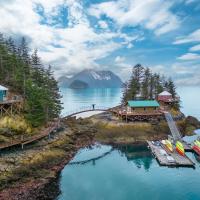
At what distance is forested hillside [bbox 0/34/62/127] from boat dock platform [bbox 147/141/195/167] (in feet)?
79.0

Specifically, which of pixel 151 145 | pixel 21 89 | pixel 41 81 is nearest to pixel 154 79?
pixel 151 145

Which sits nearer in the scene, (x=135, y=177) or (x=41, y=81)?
(x=135, y=177)

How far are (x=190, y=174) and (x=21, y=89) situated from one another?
39002 millimetres

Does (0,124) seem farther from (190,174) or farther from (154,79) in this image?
(154,79)

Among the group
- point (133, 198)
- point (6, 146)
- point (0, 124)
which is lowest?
point (133, 198)

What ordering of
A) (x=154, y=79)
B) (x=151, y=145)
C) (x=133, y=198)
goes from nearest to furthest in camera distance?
1. (x=133, y=198)
2. (x=151, y=145)
3. (x=154, y=79)

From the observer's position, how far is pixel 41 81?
5919 cm

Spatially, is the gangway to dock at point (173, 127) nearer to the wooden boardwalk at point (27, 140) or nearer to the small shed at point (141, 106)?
the small shed at point (141, 106)

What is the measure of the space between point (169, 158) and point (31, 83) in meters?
30.9

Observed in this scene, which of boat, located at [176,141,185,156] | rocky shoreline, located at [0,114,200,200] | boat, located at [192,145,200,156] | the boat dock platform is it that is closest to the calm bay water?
the boat dock platform

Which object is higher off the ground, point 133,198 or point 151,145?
point 151,145

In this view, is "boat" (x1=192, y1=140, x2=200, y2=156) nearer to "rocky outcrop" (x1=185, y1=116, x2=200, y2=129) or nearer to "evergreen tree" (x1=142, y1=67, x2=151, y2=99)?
"rocky outcrop" (x1=185, y1=116, x2=200, y2=129)

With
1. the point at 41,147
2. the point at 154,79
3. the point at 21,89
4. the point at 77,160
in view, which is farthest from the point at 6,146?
the point at 154,79

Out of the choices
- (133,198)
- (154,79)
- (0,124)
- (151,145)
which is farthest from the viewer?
(154,79)
